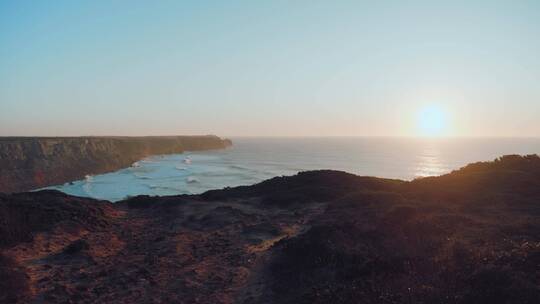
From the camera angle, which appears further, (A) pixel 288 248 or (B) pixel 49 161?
(B) pixel 49 161

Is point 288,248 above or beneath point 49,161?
above

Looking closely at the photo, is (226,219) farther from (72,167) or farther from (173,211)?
(72,167)

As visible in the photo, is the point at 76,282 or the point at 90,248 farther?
the point at 90,248

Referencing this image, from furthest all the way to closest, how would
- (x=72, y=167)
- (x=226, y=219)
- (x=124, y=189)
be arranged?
(x=72, y=167), (x=124, y=189), (x=226, y=219)

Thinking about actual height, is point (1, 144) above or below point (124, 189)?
above

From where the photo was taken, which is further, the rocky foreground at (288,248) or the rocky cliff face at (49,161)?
the rocky cliff face at (49,161)

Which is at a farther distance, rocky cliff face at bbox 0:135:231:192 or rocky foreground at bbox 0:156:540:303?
rocky cliff face at bbox 0:135:231:192

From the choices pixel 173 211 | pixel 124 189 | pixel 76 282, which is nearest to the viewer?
pixel 76 282

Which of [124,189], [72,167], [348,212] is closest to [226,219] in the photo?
[348,212]
